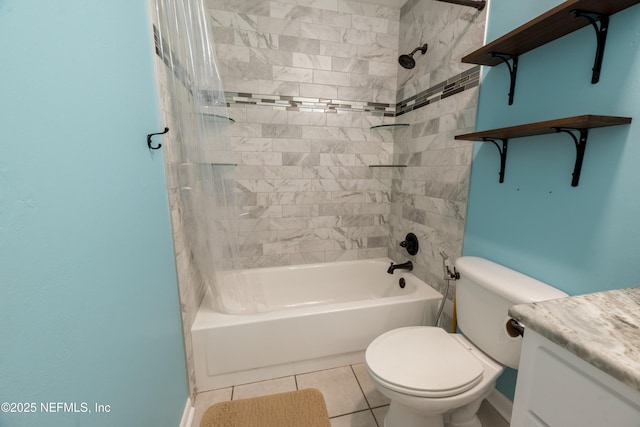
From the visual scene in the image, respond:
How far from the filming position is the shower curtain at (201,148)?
122 centimetres

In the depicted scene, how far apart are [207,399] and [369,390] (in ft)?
3.08

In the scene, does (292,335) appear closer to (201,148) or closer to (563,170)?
(201,148)

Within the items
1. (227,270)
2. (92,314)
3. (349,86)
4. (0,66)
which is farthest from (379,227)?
(0,66)

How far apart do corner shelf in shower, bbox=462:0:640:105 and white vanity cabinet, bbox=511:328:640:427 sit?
0.97 m

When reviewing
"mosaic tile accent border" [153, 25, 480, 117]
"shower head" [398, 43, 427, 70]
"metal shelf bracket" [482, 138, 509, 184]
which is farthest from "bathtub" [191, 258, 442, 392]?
"shower head" [398, 43, 427, 70]

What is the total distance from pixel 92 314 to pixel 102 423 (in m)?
0.28

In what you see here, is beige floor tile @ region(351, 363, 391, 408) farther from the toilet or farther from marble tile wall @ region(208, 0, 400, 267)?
marble tile wall @ region(208, 0, 400, 267)

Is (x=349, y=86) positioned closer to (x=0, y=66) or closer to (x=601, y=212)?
(x=601, y=212)

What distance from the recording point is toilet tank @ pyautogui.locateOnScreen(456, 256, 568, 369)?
104cm

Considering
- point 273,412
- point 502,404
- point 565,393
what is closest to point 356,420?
point 273,412

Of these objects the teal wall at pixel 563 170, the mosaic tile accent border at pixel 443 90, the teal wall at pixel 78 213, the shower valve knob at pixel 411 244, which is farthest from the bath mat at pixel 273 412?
the mosaic tile accent border at pixel 443 90

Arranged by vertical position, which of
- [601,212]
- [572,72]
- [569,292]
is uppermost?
[572,72]

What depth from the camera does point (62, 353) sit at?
0.53 meters

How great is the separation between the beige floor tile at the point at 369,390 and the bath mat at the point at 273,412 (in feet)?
0.88
